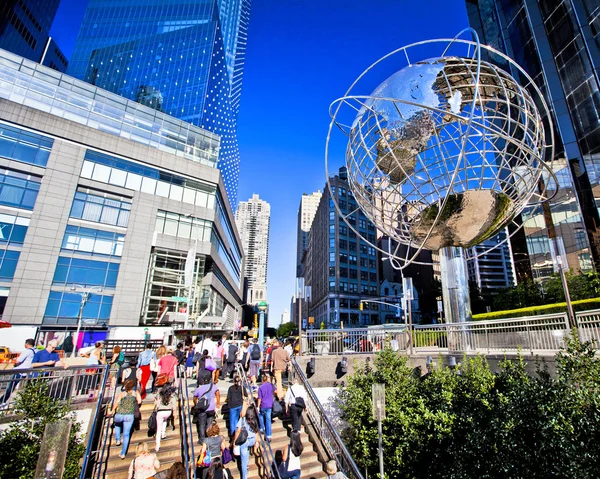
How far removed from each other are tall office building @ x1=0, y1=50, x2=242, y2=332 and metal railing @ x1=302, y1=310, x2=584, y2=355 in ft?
60.4

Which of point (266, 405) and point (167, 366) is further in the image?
point (167, 366)

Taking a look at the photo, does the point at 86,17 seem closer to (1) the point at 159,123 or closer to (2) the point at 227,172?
(2) the point at 227,172

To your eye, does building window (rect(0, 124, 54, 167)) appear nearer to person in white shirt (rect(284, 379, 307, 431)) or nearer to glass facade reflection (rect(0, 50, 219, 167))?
glass facade reflection (rect(0, 50, 219, 167))

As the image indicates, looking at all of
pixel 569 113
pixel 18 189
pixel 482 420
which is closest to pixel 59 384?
pixel 482 420

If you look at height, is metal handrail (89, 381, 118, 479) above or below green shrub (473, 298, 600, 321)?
below

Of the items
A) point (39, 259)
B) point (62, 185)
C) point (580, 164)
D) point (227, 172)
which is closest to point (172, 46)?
point (227, 172)

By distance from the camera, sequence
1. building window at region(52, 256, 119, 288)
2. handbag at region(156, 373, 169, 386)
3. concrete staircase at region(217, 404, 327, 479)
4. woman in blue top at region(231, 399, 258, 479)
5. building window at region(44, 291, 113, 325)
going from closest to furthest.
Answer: woman in blue top at region(231, 399, 258, 479), concrete staircase at region(217, 404, 327, 479), handbag at region(156, 373, 169, 386), building window at region(44, 291, 113, 325), building window at region(52, 256, 119, 288)

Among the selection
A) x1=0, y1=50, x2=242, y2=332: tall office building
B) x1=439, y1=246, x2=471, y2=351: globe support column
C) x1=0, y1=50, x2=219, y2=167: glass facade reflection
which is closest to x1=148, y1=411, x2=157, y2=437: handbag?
x1=439, y1=246, x2=471, y2=351: globe support column

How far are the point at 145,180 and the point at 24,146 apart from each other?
1041 cm

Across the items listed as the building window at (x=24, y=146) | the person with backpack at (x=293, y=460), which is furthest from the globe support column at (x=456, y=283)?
the building window at (x=24, y=146)

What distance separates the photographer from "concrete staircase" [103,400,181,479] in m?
6.75

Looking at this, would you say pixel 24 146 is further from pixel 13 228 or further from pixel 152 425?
pixel 152 425

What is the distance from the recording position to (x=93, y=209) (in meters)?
30.6

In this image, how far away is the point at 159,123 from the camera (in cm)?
3797
